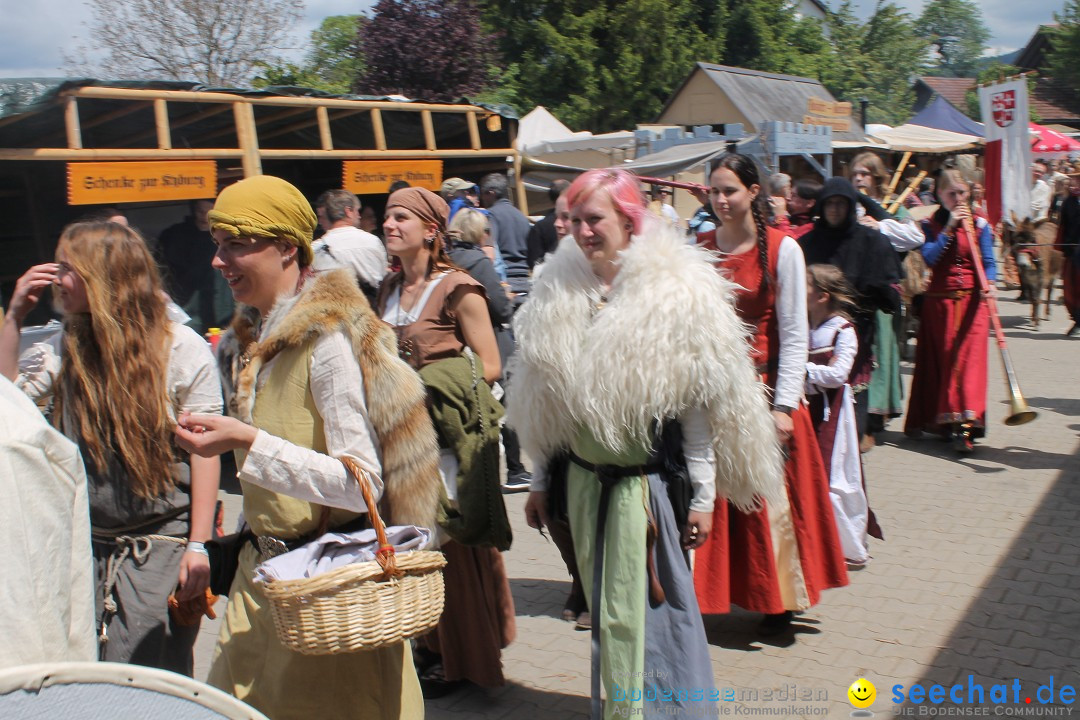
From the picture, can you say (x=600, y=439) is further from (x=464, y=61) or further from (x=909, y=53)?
(x=909, y=53)

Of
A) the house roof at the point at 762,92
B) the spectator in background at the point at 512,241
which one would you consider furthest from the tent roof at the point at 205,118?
the house roof at the point at 762,92

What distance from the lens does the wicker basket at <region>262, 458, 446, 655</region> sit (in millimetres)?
2080

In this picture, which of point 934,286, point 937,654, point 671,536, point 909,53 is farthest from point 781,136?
point 909,53

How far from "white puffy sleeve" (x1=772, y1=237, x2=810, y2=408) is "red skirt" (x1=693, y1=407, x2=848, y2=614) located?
0.42 m

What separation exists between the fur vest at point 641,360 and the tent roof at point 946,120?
28.9 m

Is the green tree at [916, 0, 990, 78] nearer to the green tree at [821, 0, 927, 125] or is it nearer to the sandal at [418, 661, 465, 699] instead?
the green tree at [821, 0, 927, 125]

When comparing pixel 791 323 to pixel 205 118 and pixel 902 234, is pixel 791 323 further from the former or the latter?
pixel 205 118

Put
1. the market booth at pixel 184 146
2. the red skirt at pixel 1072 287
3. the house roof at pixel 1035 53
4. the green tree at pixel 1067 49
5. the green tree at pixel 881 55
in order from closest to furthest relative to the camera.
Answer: the market booth at pixel 184 146 → the red skirt at pixel 1072 287 → the green tree at pixel 1067 49 → the house roof at pixel 1035 53 → the green tree at pixel 881 55

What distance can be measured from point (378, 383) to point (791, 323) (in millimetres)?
1913

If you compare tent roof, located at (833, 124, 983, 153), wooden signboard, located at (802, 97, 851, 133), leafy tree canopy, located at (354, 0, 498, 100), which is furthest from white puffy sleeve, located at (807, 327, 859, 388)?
leafy tree canopy, located at (354, 0, 498, 100)

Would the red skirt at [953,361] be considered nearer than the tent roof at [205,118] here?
No

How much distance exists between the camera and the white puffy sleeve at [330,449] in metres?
2.25

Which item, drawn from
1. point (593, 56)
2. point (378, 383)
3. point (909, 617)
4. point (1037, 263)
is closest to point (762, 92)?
point (593, 56)

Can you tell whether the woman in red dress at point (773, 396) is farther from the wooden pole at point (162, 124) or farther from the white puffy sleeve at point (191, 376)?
the wooden pole at point (162, 124)
